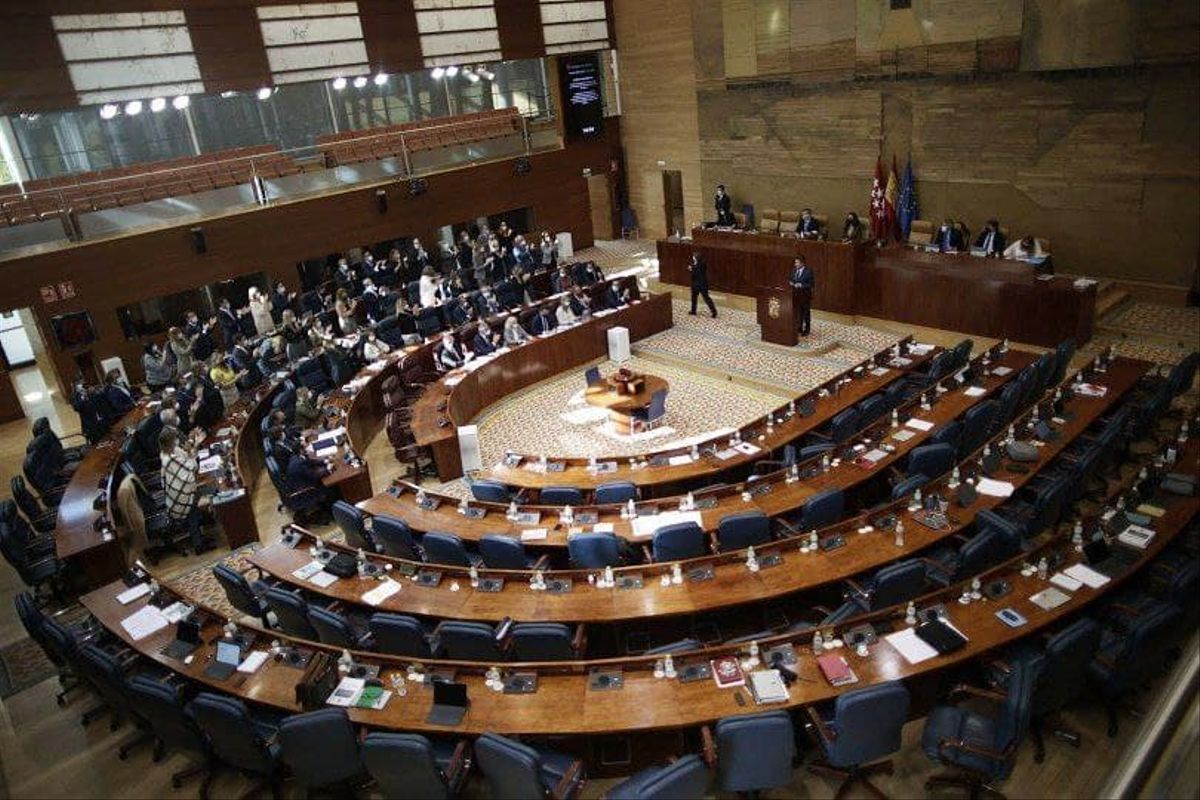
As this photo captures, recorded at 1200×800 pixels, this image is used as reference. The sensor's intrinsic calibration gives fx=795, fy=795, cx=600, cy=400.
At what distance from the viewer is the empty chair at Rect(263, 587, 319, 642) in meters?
6.82

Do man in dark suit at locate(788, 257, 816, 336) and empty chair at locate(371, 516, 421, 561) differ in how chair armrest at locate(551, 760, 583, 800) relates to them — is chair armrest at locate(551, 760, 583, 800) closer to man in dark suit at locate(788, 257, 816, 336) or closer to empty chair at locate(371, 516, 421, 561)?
empty chair at locate(371, 516, 421, 561)

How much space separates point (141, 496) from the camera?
32.3 feet

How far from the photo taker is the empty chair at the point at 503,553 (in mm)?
7389

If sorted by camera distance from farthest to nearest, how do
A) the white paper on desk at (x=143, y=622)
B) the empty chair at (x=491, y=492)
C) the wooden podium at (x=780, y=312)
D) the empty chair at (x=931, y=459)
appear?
the wooden podium at (x=780, y=312) → the empty chair at (x=491, y=492) → the empty chair at (x=931, y=459) → the white paper on desk at (x=143, y=622)

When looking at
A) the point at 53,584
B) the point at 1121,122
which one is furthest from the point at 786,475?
the point at 53,584

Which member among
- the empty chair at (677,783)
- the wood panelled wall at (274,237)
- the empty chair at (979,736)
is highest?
the wood panelled wall at (274,237)

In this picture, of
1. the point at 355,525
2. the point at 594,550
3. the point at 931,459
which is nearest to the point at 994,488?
the point at 931,459

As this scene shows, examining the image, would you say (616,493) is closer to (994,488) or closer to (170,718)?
(994,488)

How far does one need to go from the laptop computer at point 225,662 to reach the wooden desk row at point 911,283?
11032 millimetres

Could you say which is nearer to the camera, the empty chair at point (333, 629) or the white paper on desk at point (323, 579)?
the empty chair at point (333, 629)

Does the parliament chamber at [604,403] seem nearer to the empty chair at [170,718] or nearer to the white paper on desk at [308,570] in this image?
the empty chair at [170,718]

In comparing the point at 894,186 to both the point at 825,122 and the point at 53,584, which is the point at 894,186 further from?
the point at 53,584

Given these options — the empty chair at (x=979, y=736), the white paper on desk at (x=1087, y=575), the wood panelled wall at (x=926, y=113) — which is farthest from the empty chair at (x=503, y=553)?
the wood panelled wall at (x=926, y=113)

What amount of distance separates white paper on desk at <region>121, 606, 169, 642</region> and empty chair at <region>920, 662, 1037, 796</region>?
615 centimetres
